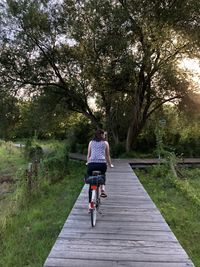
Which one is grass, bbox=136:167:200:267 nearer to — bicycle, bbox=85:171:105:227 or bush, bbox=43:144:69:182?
bicycle, bbox=85:171:105:227

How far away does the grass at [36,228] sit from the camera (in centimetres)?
607

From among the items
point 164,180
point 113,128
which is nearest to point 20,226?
point 164,180

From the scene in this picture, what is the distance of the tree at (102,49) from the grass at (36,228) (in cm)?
838

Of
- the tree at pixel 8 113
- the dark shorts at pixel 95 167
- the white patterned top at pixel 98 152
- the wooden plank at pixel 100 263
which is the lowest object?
the wooden plank at pixel 100 263

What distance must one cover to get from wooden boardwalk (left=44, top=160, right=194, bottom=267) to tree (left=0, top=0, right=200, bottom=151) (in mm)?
10824

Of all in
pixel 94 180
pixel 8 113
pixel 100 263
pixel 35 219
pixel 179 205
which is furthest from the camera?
pixel 8 113

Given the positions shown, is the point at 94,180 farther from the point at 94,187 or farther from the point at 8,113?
the point at 8,113

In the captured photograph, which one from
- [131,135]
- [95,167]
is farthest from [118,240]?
[131,135]

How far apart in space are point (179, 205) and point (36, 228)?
13.7 feet

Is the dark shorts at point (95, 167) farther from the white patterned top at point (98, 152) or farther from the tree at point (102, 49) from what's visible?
the tree at point (102, 49)

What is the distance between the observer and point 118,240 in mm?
6047

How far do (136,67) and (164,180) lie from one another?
6.54 m

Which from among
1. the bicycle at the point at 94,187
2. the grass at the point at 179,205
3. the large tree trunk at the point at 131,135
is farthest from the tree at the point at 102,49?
the bicycle at the point at 94,187

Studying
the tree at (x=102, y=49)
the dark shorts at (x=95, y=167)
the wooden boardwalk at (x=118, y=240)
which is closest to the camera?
the wooden boardwalk at (x=118, y=240)
